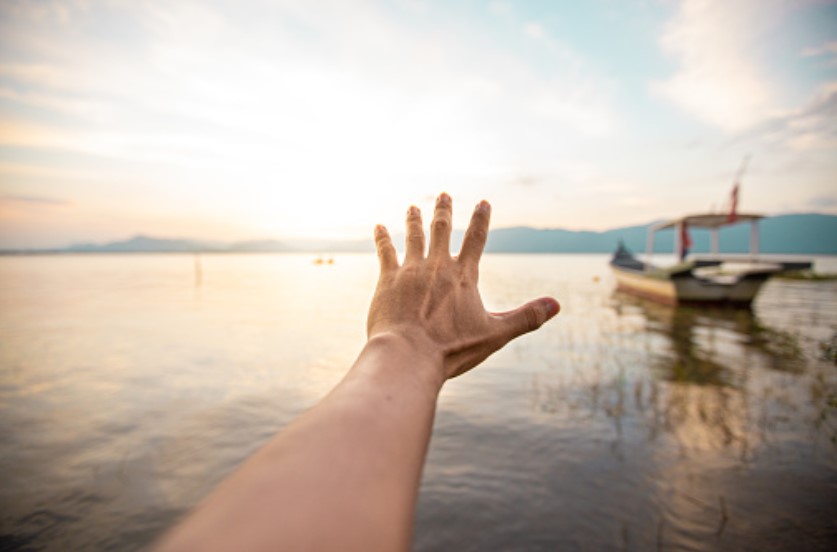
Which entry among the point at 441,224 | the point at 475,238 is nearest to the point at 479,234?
the point at 475,238

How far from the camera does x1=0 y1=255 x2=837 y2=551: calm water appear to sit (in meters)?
4.46

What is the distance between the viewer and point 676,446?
20.0ft

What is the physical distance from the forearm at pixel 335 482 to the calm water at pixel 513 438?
12.0ft

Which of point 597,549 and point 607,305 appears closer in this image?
point 597,549

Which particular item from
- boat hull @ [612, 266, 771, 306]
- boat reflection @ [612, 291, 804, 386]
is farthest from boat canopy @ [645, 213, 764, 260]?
boat reflection @ [612, 291, 804, 386]

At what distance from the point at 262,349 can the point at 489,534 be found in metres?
11.8

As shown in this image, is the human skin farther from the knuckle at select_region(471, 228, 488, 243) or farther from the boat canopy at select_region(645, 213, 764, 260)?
the boat canopy at select_region(645, 213, 764, 260)

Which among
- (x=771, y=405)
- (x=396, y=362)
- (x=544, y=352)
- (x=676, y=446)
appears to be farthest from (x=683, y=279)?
(x=396, y=362)

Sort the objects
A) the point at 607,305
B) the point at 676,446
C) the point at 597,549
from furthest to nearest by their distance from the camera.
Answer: the point at 607,305
the point at 676,446
the point at 597,549

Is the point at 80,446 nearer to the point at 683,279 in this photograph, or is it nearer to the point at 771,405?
the point at 771,405

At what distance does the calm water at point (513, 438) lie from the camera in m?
4.46

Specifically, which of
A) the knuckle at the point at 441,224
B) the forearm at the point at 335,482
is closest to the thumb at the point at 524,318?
the knuckle at the point at 441,224

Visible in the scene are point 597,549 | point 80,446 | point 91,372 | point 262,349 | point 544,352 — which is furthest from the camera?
point 262,349

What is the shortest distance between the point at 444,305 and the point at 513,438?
546cm
